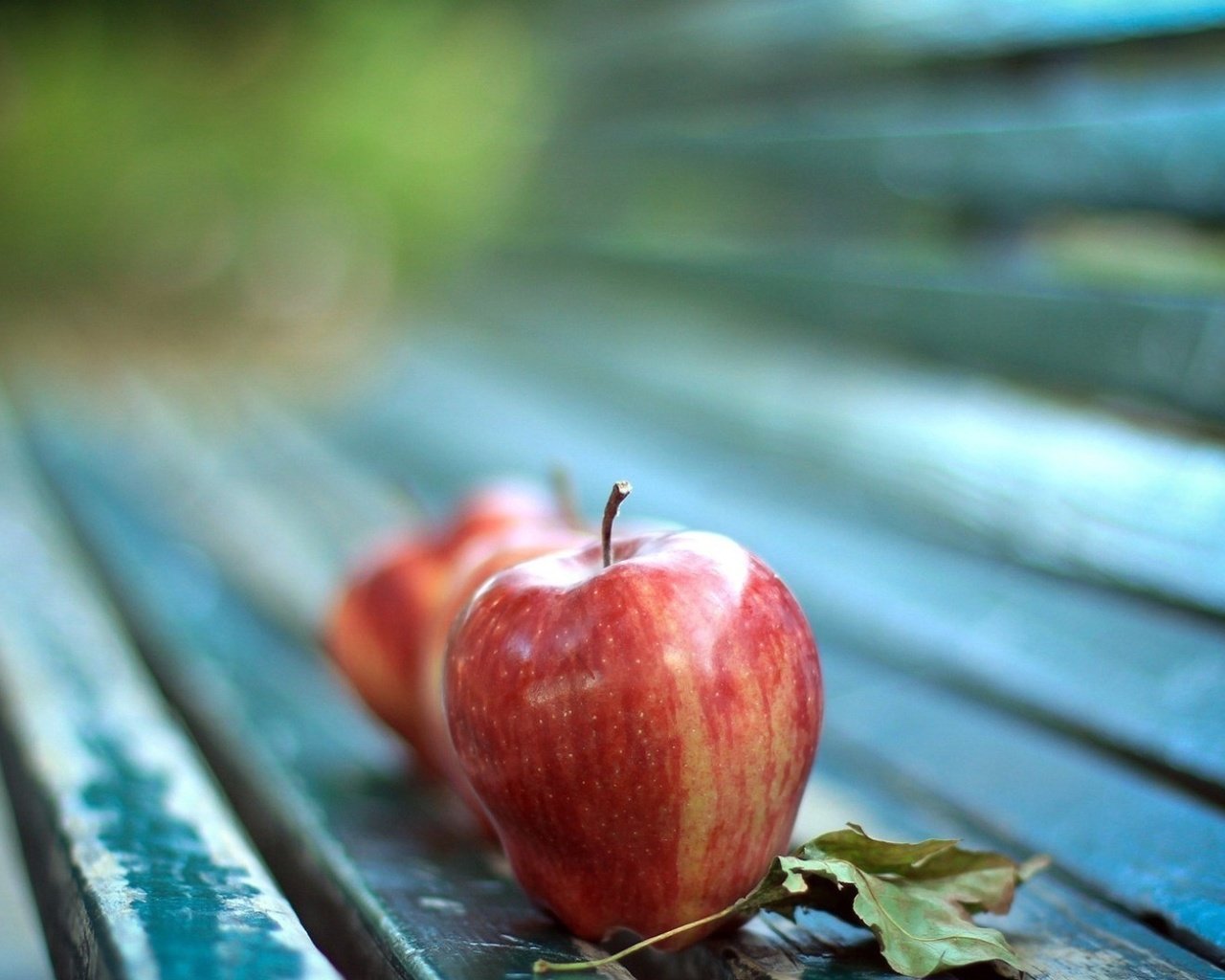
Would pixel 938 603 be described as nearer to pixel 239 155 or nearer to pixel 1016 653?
pixel 1016 653

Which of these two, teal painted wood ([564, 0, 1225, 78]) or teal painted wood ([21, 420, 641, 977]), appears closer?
teal painted wood ([21, 420, 641, 977])

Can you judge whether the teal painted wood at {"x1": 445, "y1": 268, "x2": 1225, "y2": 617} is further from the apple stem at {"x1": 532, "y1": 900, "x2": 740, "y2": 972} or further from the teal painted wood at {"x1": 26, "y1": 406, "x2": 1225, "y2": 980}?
the apple stem at {"x1": 532, "y1": 900, "x2": 740, "y2": 972}

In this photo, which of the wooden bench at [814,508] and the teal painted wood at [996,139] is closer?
the wooden bench at [814,508]

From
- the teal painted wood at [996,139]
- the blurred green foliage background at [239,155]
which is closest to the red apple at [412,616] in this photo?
the teal painted wood at [996,139]

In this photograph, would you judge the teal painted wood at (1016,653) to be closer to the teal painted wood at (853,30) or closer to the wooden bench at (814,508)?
the wooden bench at (814,508)

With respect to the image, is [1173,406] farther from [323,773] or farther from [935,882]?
[323,773]

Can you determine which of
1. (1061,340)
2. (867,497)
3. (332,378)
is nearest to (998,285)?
(1061,340)

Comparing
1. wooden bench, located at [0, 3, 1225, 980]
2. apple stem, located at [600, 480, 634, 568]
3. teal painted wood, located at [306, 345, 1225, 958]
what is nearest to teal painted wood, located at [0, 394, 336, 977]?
wooden bench, located at [0, 3, 1225, 980]
